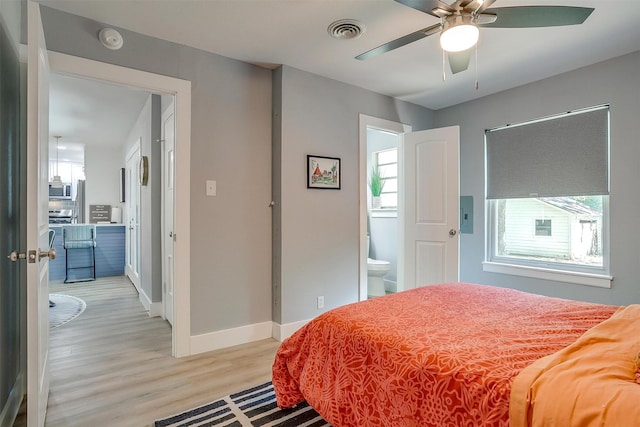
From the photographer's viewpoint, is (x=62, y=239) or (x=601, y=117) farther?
(x=62, y=239)

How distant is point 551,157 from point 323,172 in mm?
2162

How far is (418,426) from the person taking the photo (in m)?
1.09

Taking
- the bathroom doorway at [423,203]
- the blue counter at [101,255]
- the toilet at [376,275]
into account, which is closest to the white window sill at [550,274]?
the bathroom doorway at [423,203]

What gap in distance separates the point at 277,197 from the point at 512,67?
94.0 inches

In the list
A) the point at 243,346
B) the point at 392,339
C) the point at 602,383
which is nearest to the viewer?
the point at 602,383

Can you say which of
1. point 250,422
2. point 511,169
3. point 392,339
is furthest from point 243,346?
point 511,169

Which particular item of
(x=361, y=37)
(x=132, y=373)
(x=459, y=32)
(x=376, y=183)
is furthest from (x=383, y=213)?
(x=132, y=373)

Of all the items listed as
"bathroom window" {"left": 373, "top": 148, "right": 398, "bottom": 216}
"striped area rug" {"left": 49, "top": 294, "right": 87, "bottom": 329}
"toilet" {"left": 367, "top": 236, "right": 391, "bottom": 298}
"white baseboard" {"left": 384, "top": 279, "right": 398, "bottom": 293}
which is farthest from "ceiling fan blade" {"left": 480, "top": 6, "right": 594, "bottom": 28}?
"striped area rug" {"left": 49, "top": 294, "right": 87, "bottom": 329}

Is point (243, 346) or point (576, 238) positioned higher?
point (576, 238)

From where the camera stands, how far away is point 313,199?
10.3ft

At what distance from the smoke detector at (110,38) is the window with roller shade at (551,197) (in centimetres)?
354

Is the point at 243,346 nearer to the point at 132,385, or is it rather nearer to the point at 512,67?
the point at 132,385

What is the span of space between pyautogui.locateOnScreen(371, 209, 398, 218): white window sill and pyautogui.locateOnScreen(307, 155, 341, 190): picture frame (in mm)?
1615

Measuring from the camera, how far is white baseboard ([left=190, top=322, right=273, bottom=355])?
8.68 feet
